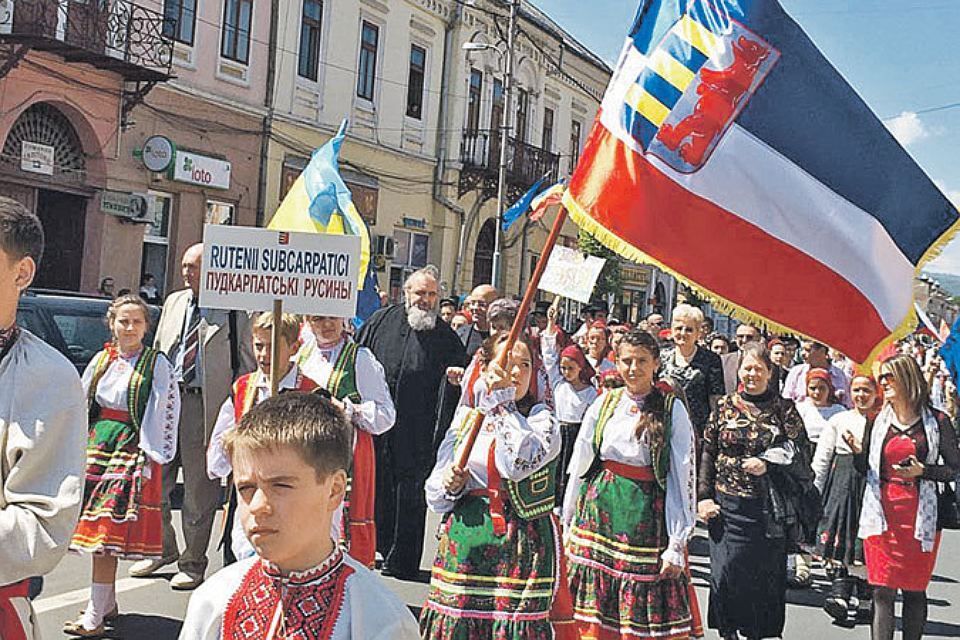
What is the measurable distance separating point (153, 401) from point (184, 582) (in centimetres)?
142

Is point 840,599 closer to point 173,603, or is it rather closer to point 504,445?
point 504,445

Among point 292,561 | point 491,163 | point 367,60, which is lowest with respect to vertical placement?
point 292,561

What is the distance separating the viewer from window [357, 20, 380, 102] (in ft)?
80.8

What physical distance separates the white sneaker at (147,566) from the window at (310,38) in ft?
54.1

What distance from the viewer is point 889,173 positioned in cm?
467

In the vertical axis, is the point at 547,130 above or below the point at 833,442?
above

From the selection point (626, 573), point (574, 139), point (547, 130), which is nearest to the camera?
point (626, 573)

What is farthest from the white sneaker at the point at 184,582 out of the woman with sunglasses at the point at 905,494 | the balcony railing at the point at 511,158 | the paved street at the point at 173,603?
the balcony railing at the point at 511,158

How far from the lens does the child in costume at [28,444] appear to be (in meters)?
2.60

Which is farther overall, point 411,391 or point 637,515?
point 411,391

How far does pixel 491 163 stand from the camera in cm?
2919

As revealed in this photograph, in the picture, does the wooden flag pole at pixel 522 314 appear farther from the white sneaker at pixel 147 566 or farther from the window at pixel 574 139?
the window at pixel 574 139

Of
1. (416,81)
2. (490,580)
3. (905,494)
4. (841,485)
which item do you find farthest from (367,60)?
(490,580)

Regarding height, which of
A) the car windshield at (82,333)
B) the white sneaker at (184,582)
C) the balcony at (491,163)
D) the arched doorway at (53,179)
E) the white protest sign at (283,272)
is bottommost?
the white sneaker at (184,582)
